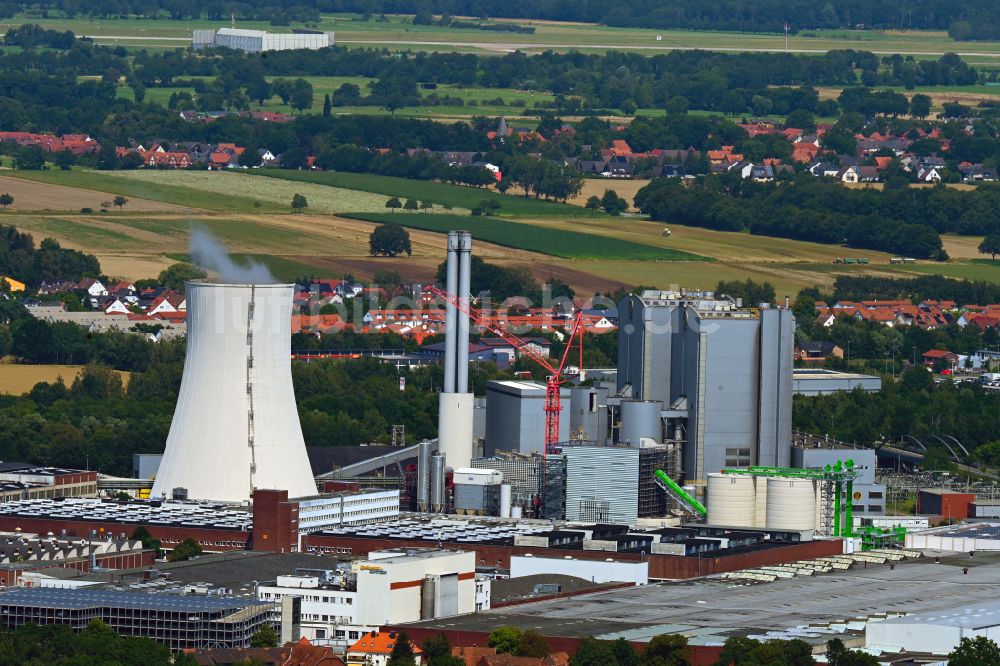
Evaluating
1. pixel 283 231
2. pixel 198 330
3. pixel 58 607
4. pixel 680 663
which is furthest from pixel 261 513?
pixel 283 231

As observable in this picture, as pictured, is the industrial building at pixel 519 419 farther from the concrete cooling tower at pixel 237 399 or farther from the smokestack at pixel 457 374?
the concrete cooling tower at pixel 237 399

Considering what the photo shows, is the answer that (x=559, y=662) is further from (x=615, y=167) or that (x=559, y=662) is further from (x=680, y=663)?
(x=615, y=167)

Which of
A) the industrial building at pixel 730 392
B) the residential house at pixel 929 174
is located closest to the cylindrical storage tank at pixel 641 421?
the industrial building at pixel 730 392

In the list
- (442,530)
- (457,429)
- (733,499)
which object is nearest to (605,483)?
(733,499)

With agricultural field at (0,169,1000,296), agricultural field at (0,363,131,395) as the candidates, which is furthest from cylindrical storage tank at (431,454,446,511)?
agricultural field at (0,169,1000,296)

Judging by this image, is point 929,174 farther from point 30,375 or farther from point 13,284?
point 30,375

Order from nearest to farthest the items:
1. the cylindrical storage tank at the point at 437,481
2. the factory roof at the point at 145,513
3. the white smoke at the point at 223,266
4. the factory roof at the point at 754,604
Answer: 1. the factory roof at the point at 754,604
2. the factory roof at the point at 145,513
3. the white smoke at the point at 223,266
4. the cylindrical storage tank at the point at 437,481
